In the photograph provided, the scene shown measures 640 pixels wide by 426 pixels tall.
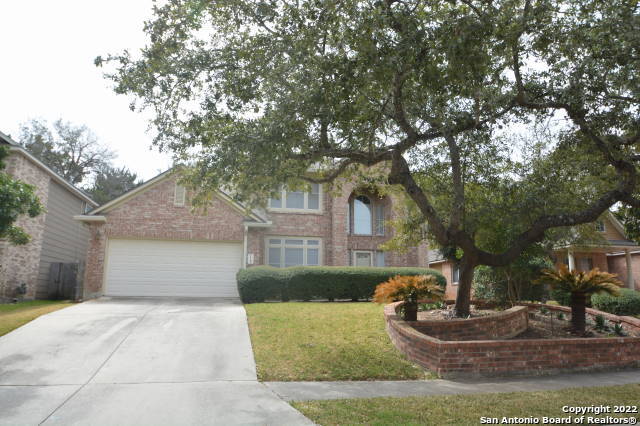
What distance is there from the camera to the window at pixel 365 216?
2338 cm

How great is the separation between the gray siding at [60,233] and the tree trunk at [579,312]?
17679 mm

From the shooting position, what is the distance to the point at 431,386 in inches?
297

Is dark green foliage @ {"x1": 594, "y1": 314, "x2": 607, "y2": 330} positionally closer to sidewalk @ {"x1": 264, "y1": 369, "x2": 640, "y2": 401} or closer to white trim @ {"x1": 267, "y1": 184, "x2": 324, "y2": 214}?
sidewalk @ {"x1": 264, "y1": 369, "x2": 640, "y2": 401}

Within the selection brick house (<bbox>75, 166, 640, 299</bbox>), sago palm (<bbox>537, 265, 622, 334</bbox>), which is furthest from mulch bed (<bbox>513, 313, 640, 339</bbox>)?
brick house (<bbox>75, 166, 640, 299</bbox>)

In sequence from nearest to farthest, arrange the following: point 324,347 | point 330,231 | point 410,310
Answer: point 324,347
point 410,310
point 330,231

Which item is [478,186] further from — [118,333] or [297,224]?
[297,224]

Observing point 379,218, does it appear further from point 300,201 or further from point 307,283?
point 307,283

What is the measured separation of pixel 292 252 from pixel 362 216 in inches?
170

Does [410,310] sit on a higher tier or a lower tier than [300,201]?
lower

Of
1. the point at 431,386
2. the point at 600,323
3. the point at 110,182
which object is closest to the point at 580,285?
the point at 600,323

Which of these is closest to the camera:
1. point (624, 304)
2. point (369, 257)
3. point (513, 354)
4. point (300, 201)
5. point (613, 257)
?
point (513, 354)

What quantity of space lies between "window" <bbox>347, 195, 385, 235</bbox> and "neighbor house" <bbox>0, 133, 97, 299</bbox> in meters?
12.4

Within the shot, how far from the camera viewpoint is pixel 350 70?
8.32 metres

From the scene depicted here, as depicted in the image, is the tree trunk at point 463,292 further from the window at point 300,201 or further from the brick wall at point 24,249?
the brick wall at point 24,249
